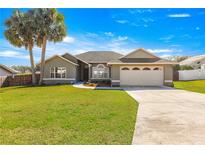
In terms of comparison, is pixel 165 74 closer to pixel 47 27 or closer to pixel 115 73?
pixel 115 73

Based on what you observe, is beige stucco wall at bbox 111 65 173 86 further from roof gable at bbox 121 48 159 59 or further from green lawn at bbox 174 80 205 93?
roof gable at bbox 121 48 159 59

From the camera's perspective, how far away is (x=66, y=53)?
2678cm

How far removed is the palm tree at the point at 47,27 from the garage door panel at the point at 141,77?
358 inches

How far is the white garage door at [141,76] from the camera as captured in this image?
20.1m

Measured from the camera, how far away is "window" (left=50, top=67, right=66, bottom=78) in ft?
79.7

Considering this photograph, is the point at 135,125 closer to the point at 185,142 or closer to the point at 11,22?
the point at 185,142

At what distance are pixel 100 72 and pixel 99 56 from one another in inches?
117

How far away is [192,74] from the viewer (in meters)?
29.6

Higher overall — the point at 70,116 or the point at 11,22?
the point at 11,22

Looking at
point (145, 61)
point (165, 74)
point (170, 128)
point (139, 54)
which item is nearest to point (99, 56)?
point (139, 54)

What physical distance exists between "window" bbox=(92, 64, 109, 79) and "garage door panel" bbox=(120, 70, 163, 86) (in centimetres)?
563

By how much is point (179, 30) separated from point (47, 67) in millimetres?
18237

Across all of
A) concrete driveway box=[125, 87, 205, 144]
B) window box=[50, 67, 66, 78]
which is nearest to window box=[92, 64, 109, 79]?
window box=[50, 67, 66, 78]
